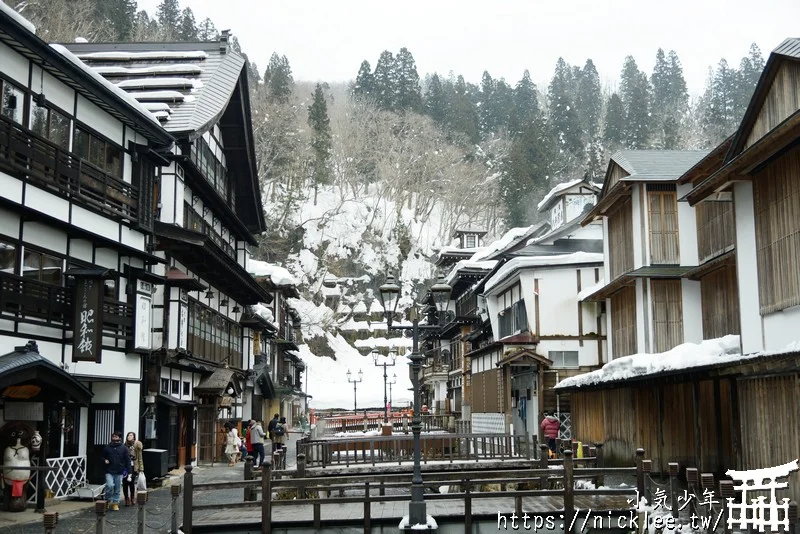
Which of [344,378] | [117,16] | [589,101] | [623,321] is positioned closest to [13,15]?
[623,321]

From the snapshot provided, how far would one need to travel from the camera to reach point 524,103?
122m

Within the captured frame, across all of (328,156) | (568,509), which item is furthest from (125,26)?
(568,509)

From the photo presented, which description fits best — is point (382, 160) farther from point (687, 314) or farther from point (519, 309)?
point (687, 314)

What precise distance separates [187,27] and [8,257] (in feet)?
263

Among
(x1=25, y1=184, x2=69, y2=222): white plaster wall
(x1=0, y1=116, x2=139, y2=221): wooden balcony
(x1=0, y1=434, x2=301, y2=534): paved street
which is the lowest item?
(x1=0, y1=434, x2=301, y2=534): paved street

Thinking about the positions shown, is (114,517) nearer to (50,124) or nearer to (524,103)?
(50,124)

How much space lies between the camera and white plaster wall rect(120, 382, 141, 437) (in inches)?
891

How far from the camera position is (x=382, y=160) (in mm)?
104125

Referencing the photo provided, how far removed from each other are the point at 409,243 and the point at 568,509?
8647 cm

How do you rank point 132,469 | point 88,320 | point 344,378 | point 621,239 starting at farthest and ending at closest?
point 344,378 < point 621,239 < point 132,469 < point 88,320

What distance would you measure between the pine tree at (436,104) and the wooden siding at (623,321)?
8598 centimetres

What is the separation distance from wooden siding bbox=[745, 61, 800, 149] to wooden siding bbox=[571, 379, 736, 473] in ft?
21.8

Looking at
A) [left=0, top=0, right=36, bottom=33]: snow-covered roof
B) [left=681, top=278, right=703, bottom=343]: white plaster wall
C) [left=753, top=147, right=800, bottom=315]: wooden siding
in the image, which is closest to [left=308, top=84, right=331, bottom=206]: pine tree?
[left=681, top=278, right=703, bottom=343]: white plaster wall

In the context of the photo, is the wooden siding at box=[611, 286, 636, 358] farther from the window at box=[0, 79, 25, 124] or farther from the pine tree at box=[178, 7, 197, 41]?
the pine tree at box=[178, 7, 197, 41]
